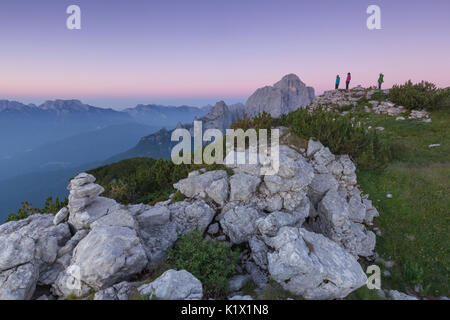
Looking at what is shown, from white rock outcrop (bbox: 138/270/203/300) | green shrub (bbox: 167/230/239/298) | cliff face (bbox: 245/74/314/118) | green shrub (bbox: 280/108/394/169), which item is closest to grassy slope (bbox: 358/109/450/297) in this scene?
green shrub (bbox: 280/108/394/169)

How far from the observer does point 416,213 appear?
11.9 meters

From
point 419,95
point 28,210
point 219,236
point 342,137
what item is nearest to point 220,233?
point 219,236

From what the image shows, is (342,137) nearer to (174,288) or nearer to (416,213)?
(416,213)

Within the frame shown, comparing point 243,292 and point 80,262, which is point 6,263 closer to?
point 80,262

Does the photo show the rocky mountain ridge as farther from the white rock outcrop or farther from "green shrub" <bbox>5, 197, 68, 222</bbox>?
"green shrub" <bbox>5, 197, 68, 222</bbox>

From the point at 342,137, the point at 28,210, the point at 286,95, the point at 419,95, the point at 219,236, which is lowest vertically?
the point at 28,210

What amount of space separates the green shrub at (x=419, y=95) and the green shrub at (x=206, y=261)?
28054 mm

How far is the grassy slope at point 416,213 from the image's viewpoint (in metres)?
9.45

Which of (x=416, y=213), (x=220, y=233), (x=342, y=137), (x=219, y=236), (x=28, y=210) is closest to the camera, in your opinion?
(x=219, y=236)

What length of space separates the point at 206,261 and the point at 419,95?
29.7 metres

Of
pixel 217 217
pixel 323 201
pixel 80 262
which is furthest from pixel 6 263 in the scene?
pixel 323 201

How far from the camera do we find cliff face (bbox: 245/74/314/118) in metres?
170

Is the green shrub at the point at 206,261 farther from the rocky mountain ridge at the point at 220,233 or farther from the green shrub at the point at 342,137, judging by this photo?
the green shrub at the point at 342,137

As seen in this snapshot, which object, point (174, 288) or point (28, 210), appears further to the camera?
point (28, 210)
